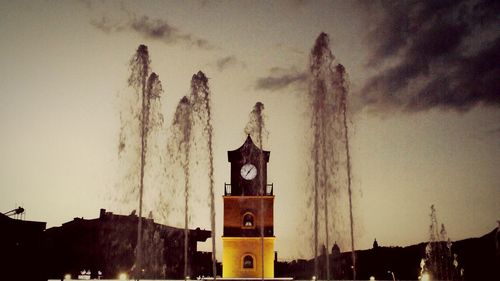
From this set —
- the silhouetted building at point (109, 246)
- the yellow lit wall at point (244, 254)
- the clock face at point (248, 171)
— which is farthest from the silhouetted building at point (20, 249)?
the silhouetted building at point (109, 246)

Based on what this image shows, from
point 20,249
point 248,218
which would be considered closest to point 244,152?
point 248,218

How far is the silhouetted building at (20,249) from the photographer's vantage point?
1368 inches

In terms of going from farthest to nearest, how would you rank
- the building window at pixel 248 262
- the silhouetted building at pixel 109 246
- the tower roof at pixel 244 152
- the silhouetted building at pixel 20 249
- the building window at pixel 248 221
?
the silhouetted building at pixel 109 246 < the tower roof at pixel 244 152 < the building window at pixel 248 221 < the building window at pixel 248 262 < the silhouetted building at pixel 20 249

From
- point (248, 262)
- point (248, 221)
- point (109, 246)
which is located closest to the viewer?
point (248, 262)

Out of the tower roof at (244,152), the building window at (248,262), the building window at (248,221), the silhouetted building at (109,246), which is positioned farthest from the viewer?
the silhouetted building at (109,246)

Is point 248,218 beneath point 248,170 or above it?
beneath

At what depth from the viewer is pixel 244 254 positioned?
42.0m

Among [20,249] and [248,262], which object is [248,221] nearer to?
[248,262]

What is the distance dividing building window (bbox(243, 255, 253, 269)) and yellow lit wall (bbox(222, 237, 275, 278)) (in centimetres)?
24

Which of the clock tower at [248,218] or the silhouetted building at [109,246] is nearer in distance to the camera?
the clock tower at [248,218]

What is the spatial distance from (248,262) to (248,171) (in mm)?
7648

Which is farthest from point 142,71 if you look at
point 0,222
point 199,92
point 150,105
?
point 0,222

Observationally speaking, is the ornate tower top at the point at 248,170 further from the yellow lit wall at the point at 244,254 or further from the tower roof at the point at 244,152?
the yellow lit wall at the point at 244,254

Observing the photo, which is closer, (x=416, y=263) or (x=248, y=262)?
(x=248, y=262)
